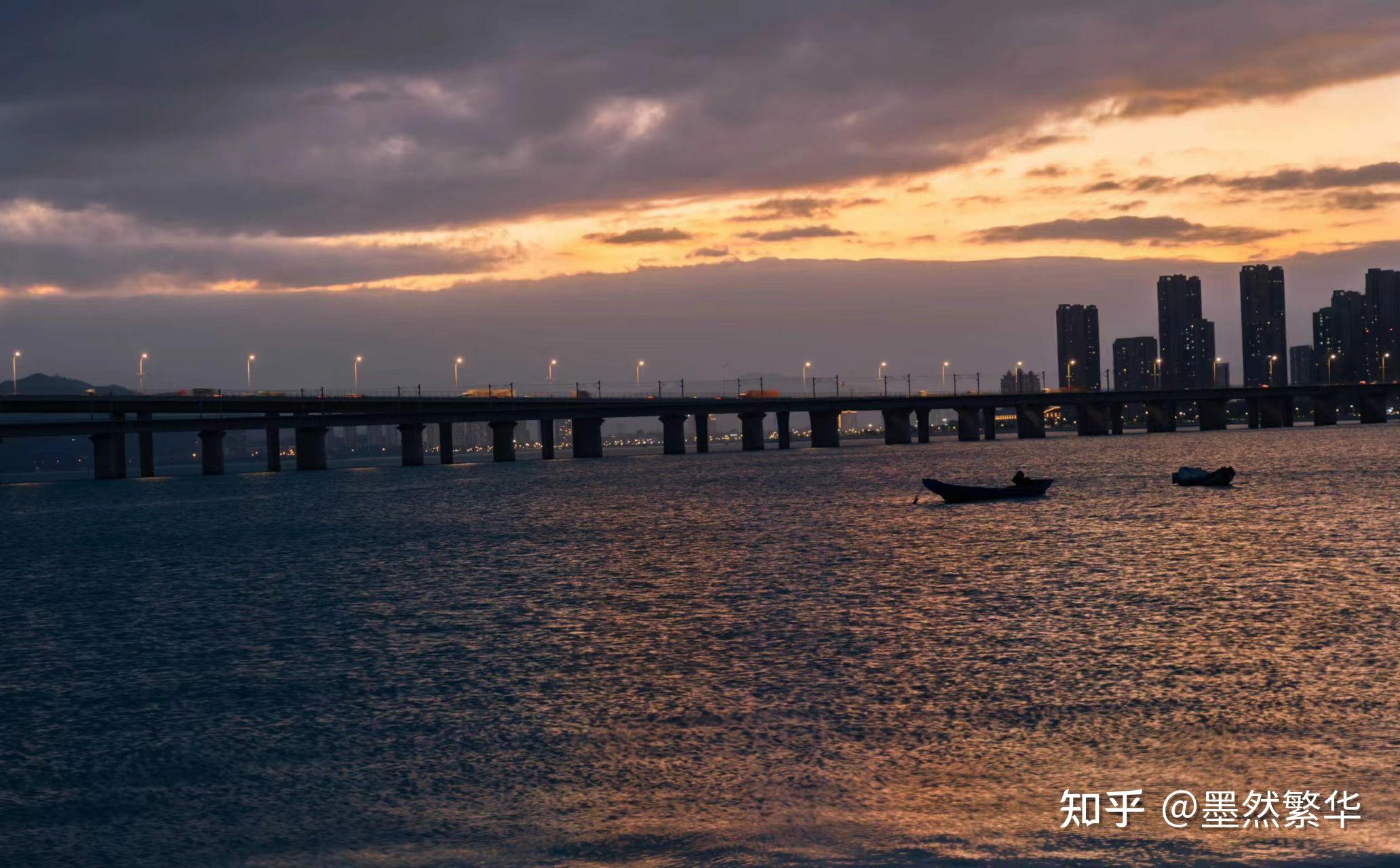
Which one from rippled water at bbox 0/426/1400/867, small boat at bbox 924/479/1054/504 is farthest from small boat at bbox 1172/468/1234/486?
rippled water at bbox 0/426/1400/867

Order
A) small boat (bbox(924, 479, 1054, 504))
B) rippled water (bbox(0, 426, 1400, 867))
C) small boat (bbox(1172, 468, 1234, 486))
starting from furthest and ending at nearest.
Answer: small boat (bbox(1172, 468, 1234, 486))
small boat (bbox(924, 479, 1054, 504))
rippled water (bbox(0, 426, 1400, 867))

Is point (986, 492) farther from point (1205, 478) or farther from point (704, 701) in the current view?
point (704, 701)

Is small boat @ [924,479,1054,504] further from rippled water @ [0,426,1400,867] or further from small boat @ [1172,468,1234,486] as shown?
rippled water @ [0,426,1400,867]

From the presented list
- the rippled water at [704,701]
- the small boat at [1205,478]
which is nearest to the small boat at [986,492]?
the small boat at [1205,478]

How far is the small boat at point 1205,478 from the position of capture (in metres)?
98.4

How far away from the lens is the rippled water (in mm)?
15898

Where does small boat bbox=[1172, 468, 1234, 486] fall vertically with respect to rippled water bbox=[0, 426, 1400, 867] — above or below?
below

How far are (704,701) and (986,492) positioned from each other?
225 ft

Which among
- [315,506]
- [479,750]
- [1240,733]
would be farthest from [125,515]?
[1240,733]

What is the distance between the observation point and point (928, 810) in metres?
16.3

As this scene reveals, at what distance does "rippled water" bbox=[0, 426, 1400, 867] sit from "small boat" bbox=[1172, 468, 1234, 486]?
37208 mm

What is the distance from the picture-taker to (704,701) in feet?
79.7

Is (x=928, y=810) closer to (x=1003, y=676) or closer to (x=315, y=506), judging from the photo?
(x=1003, y=676)

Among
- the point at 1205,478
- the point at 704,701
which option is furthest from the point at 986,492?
the point at 704,701
